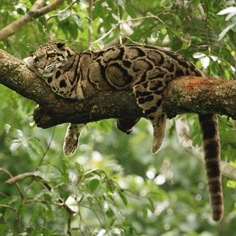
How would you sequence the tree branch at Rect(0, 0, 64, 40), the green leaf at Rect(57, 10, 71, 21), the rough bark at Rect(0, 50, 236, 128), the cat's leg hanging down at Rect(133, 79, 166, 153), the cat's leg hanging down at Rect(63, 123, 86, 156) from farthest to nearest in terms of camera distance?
the tree branch at Rect(0, 0, 64, 40)
the green leaf at Rect(57, 10, 71, 21)
the cat's leg hanging down at Rect(63, 123, 86, 156)
the cat's leg hanging down at Rect(133, 79, 166, 153)
the rough bark at Rect(0, 50, 236, 128)

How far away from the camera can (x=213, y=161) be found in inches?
205

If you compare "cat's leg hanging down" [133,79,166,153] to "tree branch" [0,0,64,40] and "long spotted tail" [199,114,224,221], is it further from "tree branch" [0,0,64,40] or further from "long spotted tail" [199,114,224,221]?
"tree branch" [0,0,64,40]

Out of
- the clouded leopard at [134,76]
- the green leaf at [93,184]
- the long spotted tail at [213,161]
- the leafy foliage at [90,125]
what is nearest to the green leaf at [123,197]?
the leafy foliage at [90,125]

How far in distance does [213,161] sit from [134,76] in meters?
0.80

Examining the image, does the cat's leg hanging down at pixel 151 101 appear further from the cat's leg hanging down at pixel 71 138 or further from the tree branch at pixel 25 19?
the tree branch at pixel 25 19

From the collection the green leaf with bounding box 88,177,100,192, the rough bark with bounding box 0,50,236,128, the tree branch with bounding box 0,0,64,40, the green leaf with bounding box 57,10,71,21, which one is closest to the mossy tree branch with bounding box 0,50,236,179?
the rough bark with bounding box 0,50,236,128

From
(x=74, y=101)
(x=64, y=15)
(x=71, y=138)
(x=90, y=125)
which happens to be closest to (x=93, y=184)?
(x=71, y=138)

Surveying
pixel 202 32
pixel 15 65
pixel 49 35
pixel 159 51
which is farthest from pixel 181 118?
pixel 15 65

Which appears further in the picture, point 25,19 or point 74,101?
point 25,19

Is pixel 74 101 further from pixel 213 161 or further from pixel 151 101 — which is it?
pixel 213 161

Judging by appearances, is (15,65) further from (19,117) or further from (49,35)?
(49,35)

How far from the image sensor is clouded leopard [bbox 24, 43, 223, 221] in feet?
16.5

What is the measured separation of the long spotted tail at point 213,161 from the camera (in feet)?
16.9

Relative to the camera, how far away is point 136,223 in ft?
30.9
